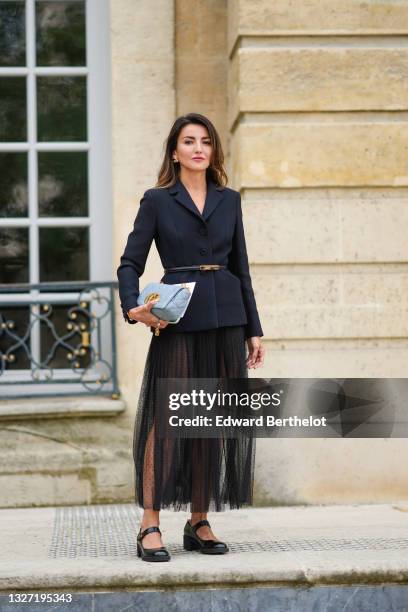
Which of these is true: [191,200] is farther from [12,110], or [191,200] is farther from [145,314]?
[12,110]

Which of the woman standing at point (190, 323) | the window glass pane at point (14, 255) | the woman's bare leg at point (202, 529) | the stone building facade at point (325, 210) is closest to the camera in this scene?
the woman standing at point (190, 323)

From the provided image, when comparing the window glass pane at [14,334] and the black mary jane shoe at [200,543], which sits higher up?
the window glass pane at [14,334]

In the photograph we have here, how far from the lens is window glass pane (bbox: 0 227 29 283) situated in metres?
7.54

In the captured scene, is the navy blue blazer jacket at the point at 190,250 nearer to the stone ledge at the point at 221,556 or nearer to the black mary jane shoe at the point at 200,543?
the black mary jane shoe at the point at 200,543

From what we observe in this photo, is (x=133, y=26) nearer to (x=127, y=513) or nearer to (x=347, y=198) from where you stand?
(x=347, y=198)

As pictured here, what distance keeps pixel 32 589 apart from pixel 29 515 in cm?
204

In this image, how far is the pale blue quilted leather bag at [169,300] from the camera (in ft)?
16.0

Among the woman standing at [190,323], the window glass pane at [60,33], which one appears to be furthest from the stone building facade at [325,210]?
the woman standing at [190,323]

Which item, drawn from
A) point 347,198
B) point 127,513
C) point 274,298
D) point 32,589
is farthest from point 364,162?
point 32,589

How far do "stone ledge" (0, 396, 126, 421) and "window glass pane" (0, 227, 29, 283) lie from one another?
2.59 feet

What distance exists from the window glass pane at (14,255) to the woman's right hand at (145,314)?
107 inches

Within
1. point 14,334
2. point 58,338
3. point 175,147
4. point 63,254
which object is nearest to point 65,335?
point 58,338

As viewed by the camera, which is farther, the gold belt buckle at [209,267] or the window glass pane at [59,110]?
the window glass pane at [59,110]

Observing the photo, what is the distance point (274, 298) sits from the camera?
6.96m
